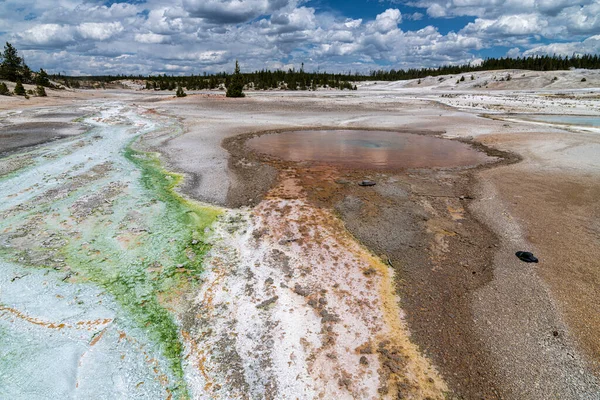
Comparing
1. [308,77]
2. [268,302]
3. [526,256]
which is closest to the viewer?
[268,302]

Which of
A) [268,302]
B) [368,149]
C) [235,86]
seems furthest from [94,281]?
[235,86]

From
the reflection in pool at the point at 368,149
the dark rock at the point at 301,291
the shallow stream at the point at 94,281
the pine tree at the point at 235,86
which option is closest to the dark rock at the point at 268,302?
the dark rock at the point at 301,291

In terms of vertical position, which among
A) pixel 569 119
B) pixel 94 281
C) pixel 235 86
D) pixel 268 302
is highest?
pixel 235 86

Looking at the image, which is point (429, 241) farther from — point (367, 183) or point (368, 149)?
point (368, 149)

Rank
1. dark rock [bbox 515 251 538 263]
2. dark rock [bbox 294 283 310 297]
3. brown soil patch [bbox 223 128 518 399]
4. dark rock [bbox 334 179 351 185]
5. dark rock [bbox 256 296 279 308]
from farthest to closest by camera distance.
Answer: dark rock [bbox 334 179 351 185] → dark rock [bbox 515 251 538 263] → dark rock [bbox 294 283 310 297] → dark rock [bbox 256 296 279 308] → brown soil patch [bbox 223 128 518 399]

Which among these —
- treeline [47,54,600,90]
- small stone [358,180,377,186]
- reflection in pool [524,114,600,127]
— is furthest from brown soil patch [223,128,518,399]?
treeline [47,54,600,90]

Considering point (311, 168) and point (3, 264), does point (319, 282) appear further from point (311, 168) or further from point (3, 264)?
point (311, 168)

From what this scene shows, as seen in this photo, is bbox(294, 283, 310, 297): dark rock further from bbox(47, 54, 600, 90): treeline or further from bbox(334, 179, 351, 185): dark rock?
bbox(47, 54, 600, 90): treeline

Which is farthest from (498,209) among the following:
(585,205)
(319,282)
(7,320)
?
(7,320)
